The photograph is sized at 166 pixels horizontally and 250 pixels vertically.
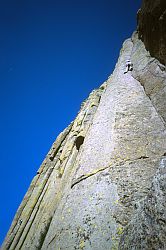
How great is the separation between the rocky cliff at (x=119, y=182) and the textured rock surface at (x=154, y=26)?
0.60 m

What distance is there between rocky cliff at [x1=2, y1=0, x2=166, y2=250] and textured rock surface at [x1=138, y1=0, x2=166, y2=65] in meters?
0.60

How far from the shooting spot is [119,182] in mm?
5316

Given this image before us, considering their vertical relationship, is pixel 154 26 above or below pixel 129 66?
below

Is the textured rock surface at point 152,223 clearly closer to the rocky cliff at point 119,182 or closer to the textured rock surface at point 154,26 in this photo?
the rocky cliff at point 119,182

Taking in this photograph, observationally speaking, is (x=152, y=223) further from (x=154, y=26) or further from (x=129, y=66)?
(x=129, y=66)

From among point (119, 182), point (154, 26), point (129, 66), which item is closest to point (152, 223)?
point (119, 182)

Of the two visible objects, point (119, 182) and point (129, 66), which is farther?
point (129, 66)

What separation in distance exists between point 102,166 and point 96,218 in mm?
1540

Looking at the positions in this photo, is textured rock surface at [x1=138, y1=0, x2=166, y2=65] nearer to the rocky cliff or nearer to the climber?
the rocky cliff

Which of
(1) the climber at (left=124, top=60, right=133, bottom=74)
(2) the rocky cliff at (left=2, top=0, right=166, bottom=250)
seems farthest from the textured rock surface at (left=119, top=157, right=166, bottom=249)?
(1) the climber at (left=124, top=60, right=133, bottom=74)

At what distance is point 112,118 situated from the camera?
7883 millimetres

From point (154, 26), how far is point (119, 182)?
5.85 metres

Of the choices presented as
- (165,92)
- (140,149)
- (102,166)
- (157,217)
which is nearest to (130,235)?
(157,217)

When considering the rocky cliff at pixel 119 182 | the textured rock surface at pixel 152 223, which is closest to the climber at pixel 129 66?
the rocky cliff at pixel 119 182
